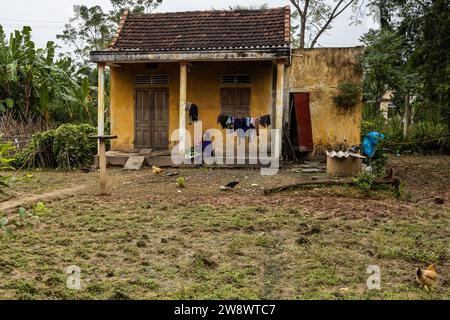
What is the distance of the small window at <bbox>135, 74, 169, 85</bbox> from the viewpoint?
545 inches

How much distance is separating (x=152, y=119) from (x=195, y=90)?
5.18ft

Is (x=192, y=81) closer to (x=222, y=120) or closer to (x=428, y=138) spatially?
(x=222, y=120)

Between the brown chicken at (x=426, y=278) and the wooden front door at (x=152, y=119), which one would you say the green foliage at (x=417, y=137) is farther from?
the brown chicken at (x=426, y=278)

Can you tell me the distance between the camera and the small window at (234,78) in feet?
44.3

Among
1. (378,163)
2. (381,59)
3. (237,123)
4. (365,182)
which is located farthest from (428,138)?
(365,182)

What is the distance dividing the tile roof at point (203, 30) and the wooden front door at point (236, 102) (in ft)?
4.62

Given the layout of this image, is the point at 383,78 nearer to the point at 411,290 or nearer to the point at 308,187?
the point at 308,187

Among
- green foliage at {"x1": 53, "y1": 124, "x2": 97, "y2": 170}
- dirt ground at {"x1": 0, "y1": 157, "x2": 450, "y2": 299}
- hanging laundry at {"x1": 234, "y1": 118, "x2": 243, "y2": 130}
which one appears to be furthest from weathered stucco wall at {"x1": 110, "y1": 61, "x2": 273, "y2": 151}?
dirt ground at {"x1": 0, "y1": 157, "x2": 450, "y2": 299}

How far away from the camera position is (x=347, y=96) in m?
13.8

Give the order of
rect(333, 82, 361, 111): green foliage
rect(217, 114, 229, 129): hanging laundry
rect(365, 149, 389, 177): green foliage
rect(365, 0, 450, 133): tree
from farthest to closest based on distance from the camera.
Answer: rect(333, 82, 361, 111): green foliage
rect(217, 114, 229, 129): hanging laundry
rect(365, 0, 450, 133): tree
rect(365, 149, 389, 177): green foliage

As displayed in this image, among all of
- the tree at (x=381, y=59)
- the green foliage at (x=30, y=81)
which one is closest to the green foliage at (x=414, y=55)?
the tree at (x=381, y=59)

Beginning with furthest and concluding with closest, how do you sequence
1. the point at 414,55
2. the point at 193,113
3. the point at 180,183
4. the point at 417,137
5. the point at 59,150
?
the point at 417,137
the point at 193,113
the point at 59,150
the point at 414,55
the point at 180,183

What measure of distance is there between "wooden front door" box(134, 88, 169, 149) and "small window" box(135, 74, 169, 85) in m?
0.21

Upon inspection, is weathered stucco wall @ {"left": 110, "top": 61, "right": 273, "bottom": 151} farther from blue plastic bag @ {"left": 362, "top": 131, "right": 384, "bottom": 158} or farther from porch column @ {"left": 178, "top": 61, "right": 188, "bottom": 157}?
blue plastic bag @ {"left": 362, "top": 131, "right": 384, "bottom": 158}
